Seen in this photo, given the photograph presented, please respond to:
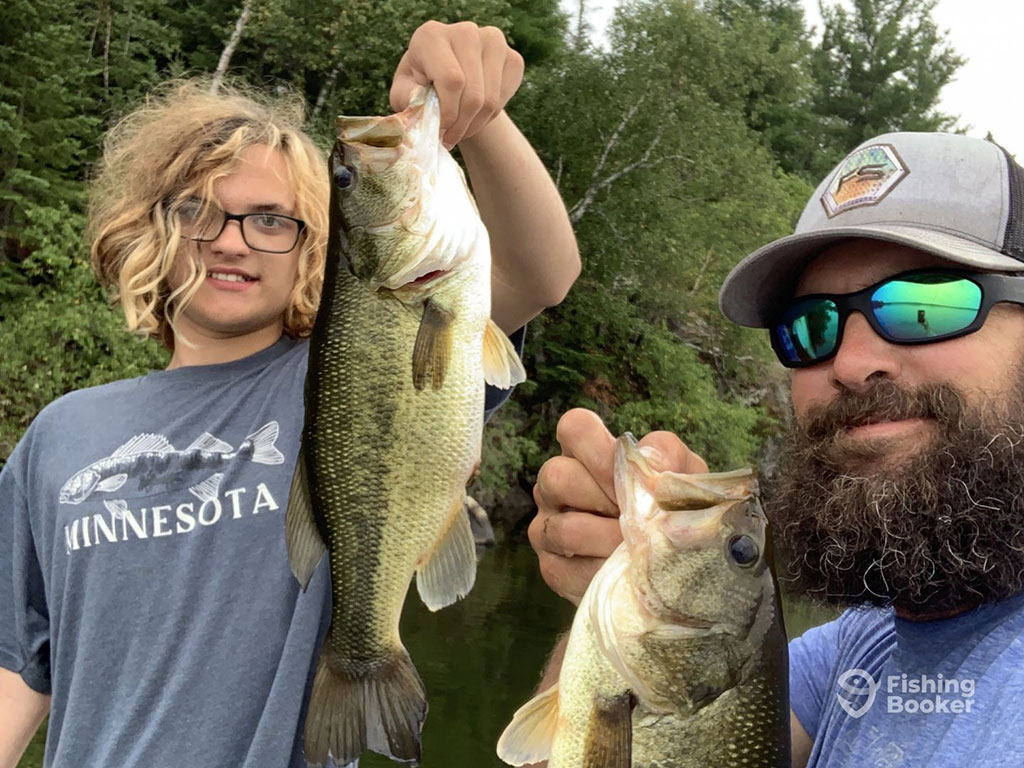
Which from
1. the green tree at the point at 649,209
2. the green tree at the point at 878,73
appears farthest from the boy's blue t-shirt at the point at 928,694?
the green tree at the point at 878,73

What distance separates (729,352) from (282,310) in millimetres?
18850

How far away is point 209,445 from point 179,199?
0.60 m

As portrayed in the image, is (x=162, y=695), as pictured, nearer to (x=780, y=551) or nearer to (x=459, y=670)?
(x=780, y=551)

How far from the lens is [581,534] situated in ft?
4.46

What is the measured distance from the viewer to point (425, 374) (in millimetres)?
1653

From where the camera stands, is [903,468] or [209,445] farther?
[209,445]

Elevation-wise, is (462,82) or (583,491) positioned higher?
(462,82)

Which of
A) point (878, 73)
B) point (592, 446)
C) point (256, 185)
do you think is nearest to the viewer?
point (592, 446)

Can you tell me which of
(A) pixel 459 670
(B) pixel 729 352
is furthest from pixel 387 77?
(A) pixel 459 670

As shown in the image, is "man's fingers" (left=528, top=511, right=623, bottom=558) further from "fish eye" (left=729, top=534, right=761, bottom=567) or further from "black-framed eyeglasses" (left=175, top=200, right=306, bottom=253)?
"black-framed eyeglasses" (left=175, top=200, right=306, bottom=253)

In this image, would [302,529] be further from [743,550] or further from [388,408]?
[743,550]

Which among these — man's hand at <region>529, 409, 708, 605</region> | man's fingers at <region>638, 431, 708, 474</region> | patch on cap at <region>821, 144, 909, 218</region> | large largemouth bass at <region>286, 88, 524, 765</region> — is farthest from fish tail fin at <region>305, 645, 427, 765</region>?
patch on cap at <region>821, 144, 909, 218</region>

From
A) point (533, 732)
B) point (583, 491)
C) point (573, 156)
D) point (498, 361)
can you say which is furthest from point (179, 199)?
point (573, 156)

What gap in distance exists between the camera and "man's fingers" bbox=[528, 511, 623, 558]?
135 cm
